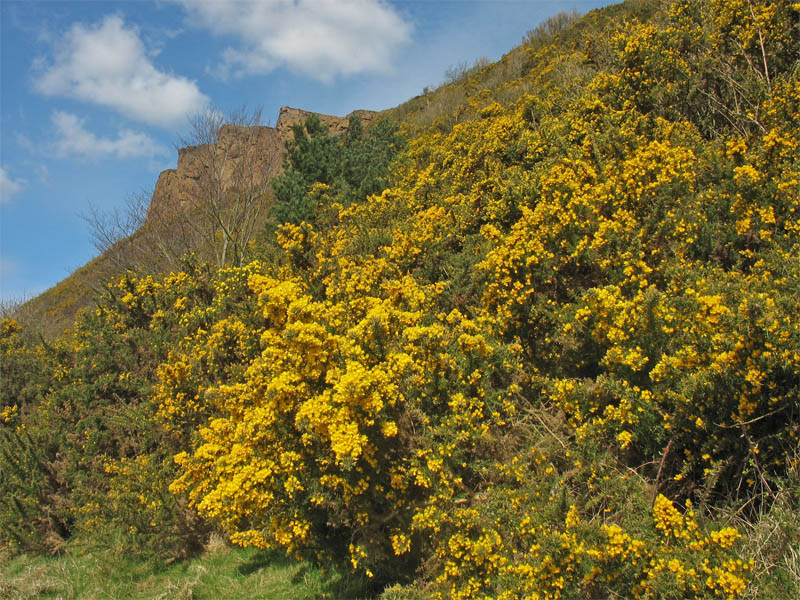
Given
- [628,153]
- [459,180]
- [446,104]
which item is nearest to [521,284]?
[628,153]

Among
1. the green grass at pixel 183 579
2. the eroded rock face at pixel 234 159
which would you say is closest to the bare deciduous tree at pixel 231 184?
the eroded rock face at pixel 234 159

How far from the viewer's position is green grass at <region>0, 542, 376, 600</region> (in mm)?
4770

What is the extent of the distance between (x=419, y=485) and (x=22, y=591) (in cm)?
484

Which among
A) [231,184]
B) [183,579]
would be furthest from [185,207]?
[183,579]

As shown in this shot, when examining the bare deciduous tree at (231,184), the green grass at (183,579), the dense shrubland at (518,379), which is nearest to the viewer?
the dense shrubland at (518,379)

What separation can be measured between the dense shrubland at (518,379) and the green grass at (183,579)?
0.29 metres

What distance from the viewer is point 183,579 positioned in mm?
5184

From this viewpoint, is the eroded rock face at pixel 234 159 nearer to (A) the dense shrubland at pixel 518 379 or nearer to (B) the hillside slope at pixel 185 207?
(B) the hillside slope at pixel 185 207

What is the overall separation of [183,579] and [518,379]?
4.16 meters

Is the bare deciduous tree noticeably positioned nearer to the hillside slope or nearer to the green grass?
the hillside slope

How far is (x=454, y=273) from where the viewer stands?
6.13m

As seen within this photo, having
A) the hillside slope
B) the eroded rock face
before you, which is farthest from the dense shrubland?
the hillside slope

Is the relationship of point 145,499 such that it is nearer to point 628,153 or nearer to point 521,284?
point 521,284

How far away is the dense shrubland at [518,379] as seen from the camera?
318 cm
